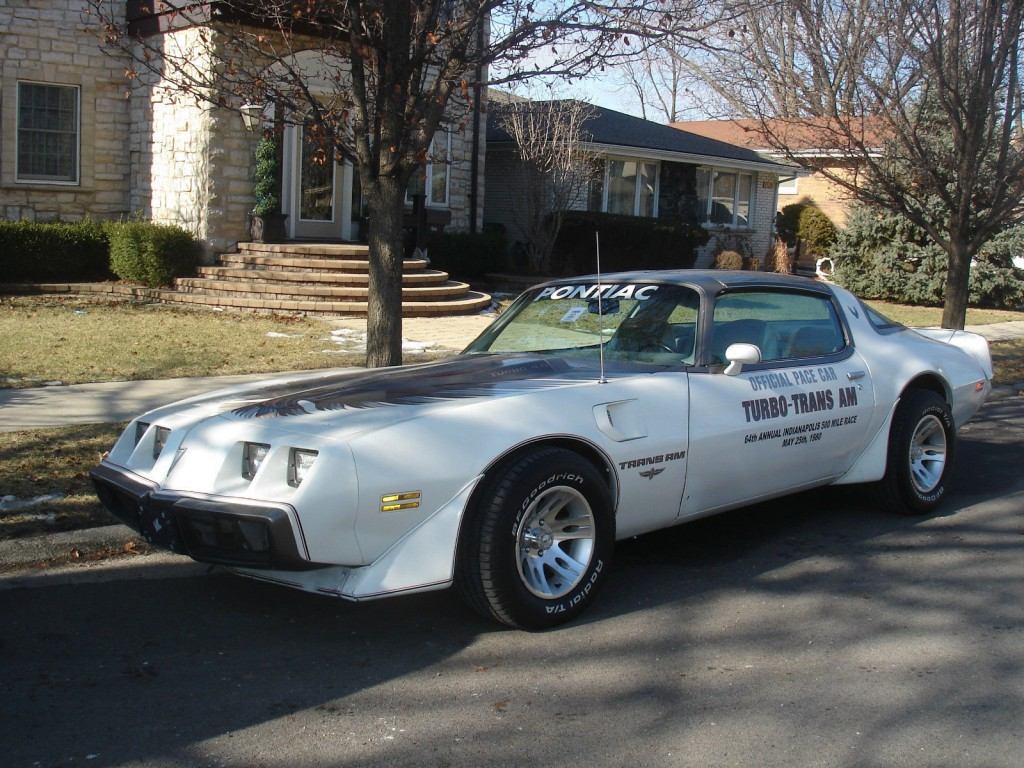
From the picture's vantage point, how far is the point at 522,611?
4.40 m

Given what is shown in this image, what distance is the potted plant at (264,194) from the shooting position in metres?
17.1

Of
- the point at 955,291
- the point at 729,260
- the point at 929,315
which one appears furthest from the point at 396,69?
the point at 729,260

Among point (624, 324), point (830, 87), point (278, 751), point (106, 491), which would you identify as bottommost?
point (278, 751)

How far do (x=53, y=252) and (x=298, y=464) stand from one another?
539 inches

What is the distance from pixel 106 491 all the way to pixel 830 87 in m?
9.18

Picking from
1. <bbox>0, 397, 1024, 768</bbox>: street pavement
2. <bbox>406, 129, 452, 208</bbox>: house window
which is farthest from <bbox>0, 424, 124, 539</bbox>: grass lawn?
<bbox>406, 129, 452, 208</bbox>: house window

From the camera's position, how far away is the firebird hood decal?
4.67m

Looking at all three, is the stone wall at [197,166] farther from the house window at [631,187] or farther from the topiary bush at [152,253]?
the house window at [631,187]

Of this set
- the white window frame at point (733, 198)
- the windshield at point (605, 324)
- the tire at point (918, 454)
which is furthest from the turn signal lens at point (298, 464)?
the white window frame at point (733, 198)

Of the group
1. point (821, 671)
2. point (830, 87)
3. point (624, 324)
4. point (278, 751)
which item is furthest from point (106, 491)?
point (830, 87)

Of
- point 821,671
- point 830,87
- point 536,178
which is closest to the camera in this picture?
point 821,671

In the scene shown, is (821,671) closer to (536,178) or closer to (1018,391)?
(1018,391)

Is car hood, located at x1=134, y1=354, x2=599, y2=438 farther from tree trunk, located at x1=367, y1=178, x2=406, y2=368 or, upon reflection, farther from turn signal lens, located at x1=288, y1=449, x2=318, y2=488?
tree trunk, located at x1=367, y1=178, x2=406, y2=368

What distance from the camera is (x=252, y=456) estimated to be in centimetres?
431
